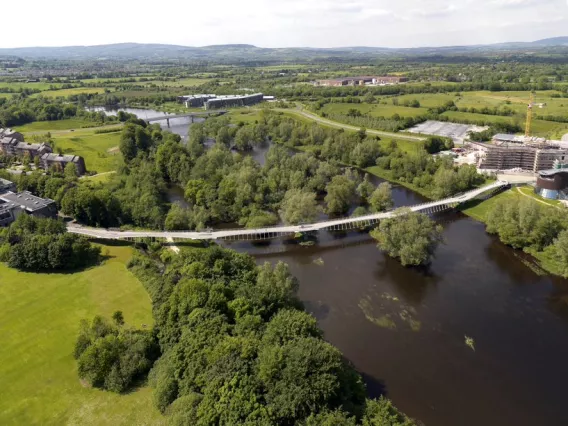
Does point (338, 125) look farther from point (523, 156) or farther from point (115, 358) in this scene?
point (115, 358)

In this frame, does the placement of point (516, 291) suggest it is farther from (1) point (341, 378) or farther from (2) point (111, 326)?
(2) point (111, 326)

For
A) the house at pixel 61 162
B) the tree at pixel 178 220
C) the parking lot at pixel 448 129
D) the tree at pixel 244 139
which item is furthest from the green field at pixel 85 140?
the parking lot at pixel 448 129

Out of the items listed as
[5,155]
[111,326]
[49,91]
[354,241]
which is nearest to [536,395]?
[354,241]

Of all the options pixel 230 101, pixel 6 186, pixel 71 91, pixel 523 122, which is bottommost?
pixel 6 186

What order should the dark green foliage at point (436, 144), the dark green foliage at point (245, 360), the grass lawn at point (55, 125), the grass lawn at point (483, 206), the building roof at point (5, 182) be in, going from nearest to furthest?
the dark green foliage at point (245, 360), the grass lawn at point (483, 206), the building roof at point (5, 182), the dark green foliage at point (436, 144), the grass lawn at point (55, 125)

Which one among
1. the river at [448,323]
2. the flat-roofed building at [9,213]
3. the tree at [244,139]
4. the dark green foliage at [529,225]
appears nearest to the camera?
the river at [448,323]

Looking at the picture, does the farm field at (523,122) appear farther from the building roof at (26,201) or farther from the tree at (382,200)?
the building roof at (26,201)

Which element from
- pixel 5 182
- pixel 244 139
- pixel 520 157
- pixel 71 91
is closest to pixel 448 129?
pixel 520 157
